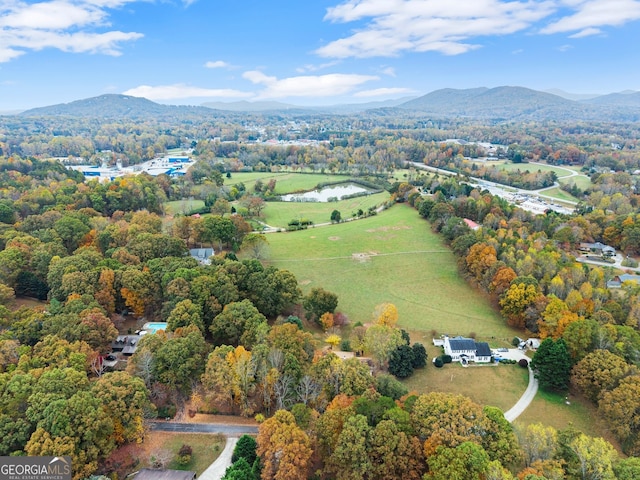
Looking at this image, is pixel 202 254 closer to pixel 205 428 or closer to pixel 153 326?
pixel 153 326

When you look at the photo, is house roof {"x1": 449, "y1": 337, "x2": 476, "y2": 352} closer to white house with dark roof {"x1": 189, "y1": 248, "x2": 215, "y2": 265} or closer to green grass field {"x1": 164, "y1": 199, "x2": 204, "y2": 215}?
white house with dark roof {"x1": 189, "y1": 248, "x2": 215, "y2": 265}

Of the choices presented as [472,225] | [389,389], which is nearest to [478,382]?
[389,389]

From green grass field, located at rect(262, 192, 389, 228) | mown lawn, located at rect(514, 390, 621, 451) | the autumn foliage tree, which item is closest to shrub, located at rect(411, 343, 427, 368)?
mown lawn, located at rect(514, 390, 621, 451)

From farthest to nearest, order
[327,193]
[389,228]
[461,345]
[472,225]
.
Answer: [327,193]
[389,228]
[472,225]
[461,345]

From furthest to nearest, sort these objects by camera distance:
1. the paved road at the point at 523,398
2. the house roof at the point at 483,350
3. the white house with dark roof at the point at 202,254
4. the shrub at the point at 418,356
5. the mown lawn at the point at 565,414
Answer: the white house with dark roof at the point at 202,254
the house roof at the point at 483,350
the shrub at the point at 418,356
the paved road at the point at 523,398
the mown lawn at the point at 565,414

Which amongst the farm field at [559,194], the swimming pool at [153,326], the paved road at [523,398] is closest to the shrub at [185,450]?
the swimming pool at [153,326]

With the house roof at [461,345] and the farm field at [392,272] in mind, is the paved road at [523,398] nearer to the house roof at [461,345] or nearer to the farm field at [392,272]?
the farm field at [392,272]
